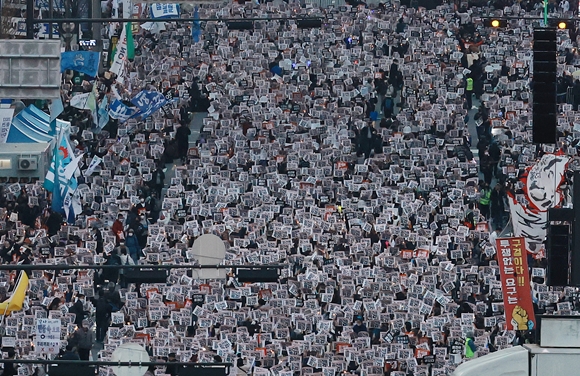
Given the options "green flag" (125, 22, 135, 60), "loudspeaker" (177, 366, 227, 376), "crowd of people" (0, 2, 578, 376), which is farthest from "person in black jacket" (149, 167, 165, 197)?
"loudspeaker" (177, 366, 227, 376)

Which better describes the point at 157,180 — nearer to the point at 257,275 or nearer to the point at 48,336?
the point at 48,336

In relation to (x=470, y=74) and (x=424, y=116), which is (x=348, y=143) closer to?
(x=424, y=116)

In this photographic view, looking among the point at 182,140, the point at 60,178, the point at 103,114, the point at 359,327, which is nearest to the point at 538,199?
the point at 359,327

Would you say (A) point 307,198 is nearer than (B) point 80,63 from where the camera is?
Yes

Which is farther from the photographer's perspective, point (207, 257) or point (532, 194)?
point (532, 194)

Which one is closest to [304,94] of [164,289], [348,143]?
[348,143]

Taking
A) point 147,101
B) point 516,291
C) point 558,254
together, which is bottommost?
point 516,291
